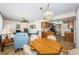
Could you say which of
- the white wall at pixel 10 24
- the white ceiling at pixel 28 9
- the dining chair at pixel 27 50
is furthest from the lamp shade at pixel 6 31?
the dining chair at pixel 27 50

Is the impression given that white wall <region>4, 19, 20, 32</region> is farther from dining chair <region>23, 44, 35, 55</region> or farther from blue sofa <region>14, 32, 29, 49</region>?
dining chair <region>23, 44, 35, 55</region>

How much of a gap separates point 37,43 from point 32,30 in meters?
0.26

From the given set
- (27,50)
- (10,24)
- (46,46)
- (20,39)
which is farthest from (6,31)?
(46,46)

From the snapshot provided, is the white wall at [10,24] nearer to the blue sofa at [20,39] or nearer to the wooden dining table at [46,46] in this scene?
the blue sofa at [20,39]

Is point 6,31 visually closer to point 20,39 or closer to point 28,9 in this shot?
point 20,39

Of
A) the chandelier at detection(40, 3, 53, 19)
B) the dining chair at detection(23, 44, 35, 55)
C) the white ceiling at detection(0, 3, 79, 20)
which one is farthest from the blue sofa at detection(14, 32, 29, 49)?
the chandelier at detection(40, 3, 53, 19)

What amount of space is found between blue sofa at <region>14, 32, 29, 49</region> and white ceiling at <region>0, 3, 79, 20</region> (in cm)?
29

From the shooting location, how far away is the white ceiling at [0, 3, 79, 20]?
1847 millimetres

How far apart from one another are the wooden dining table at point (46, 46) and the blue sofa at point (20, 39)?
0.15 m

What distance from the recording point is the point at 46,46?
1.96 meters

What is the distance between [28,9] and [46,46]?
71 centimetres

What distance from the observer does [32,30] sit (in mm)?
1936

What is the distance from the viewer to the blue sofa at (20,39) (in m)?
1.92
